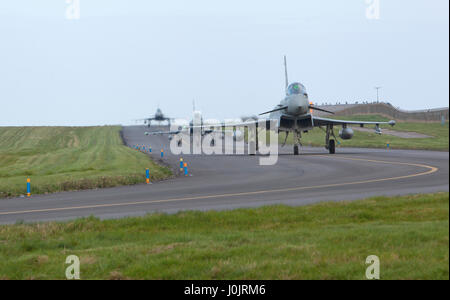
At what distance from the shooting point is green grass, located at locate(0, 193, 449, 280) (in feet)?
23.6

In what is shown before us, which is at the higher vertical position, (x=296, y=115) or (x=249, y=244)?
(x=296, y=115)

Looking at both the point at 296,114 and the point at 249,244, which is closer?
the point at 249,244

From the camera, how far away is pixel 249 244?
1075 centimetres

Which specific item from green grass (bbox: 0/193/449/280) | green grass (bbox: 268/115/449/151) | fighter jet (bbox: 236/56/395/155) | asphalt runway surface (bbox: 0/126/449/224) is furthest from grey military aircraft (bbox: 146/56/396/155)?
green grass (bbox: 0/193/449/280)

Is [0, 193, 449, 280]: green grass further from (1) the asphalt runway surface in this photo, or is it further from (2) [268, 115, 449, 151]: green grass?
(1) the asphalt runway surface

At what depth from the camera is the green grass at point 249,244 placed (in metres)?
7.20

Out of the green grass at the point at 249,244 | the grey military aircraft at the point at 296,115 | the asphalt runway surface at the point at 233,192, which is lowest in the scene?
the asphalt runway surface at the point at 233,192

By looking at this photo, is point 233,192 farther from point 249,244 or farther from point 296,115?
point 296,115

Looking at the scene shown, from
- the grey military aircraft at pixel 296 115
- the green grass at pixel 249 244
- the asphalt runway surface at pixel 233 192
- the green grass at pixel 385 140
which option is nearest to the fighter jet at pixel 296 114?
the grey military aircraft at pixel 296 115

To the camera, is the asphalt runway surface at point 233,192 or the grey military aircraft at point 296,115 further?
the grey military aircraft at point 296,115

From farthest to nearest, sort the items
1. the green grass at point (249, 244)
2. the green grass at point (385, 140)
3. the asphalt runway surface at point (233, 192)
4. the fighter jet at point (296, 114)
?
1. the fighter jet at point (296, 114)
2. the asphalt runway surface at point (233, 192)
3. the green grass at point (385, 140)
4. the green grass at point (249, 244)

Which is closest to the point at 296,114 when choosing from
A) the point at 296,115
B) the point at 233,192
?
the point at 296,115

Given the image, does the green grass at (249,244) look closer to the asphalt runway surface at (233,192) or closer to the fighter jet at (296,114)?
the asphalt runway surface at (233,192)

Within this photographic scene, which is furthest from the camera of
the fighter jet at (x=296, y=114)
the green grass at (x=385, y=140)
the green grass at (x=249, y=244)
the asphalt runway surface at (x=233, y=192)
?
the fighter jet at (x=296, y=114)
